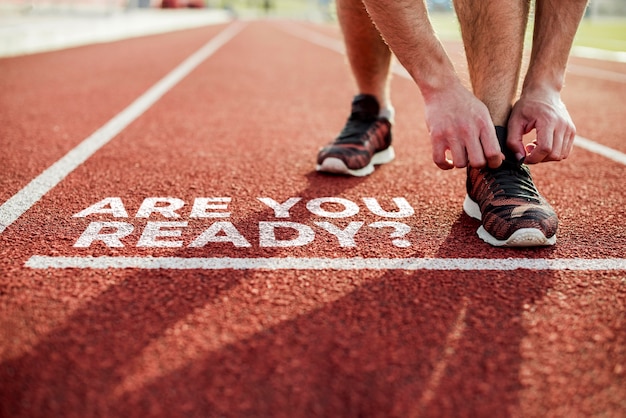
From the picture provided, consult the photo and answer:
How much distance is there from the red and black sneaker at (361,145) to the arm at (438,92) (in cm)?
82

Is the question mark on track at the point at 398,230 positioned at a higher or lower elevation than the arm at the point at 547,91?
lower

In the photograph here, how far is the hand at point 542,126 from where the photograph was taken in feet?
7.32

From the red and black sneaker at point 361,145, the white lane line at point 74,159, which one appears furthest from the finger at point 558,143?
the white lane line at point 74,159

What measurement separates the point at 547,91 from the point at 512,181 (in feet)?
1.26

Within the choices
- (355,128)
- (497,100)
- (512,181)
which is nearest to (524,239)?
(512,181)

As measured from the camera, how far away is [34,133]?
404 cm

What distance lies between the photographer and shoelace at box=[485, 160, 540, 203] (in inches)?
90.2

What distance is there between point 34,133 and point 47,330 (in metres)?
2.84

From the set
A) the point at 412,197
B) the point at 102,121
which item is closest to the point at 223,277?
the point at 412,197

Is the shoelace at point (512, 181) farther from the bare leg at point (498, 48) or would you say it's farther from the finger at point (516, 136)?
the bare leg at point (498, 48)

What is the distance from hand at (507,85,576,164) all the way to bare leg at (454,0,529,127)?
6 centimetres

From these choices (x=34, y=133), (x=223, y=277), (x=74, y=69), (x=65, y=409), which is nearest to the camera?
(x=65, y=409)

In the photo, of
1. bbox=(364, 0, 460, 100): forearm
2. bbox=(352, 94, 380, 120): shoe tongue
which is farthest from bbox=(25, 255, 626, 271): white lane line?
bbox=(352, 94, 380, 120): shoe tongue

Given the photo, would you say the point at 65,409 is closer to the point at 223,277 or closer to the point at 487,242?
the point at 223,277
